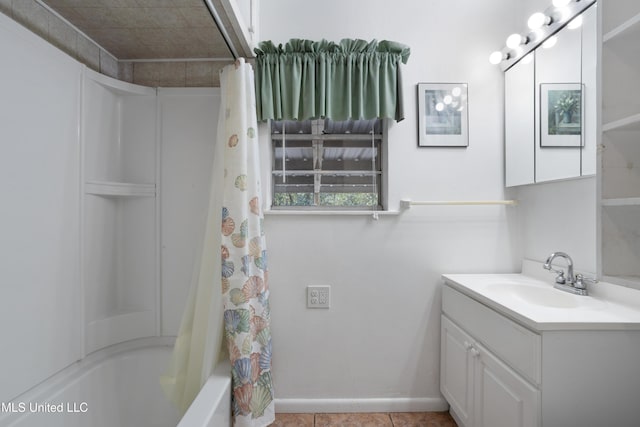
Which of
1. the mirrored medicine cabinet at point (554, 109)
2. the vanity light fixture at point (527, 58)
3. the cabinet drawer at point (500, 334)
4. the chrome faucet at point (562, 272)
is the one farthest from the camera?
the vanity light fixture at point (527, 58)

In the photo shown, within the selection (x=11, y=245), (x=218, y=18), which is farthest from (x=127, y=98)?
(x=11, y=245)

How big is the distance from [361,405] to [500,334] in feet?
3.15

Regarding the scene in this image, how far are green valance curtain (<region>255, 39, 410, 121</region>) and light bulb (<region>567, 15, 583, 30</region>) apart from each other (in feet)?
2.40

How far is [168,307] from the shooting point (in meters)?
1.58

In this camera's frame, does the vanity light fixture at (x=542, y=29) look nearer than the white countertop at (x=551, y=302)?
No

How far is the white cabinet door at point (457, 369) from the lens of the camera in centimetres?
139

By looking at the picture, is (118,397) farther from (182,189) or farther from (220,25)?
(220,25)

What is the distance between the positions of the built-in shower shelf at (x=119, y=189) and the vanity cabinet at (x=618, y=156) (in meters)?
2.02

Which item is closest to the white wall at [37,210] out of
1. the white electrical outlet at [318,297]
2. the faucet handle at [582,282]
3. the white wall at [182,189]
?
the white wall at [182,189]

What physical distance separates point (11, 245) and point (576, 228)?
2.45 meters

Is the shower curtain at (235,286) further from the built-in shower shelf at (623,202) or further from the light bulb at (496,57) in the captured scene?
the light bulb at (496,57)

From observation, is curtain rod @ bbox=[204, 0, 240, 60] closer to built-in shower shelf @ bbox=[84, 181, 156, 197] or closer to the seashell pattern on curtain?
the seashell pattern on curtain

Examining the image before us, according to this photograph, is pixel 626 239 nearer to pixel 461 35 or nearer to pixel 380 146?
pixel 380 146

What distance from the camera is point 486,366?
4.11ft
